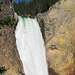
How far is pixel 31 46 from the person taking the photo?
16.7 metres

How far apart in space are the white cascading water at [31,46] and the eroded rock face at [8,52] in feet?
8.24

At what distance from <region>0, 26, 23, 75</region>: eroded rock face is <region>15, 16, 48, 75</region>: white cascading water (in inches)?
98.8

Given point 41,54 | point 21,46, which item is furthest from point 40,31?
point 21,46

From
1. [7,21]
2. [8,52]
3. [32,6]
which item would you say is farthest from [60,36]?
[8,52]

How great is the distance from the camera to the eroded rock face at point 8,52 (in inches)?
426

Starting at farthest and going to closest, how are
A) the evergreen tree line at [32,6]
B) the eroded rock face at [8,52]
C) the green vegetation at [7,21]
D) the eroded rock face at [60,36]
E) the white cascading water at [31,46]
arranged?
the evergreen tree line at [32,6], the eroded rock face at [60,36], the white cascading water at [31,46], the green vegetation at [7,21], the eroded rock face at [8,52]

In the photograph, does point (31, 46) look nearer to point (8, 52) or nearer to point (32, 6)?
point (8, 52)

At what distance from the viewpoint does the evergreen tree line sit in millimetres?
20500

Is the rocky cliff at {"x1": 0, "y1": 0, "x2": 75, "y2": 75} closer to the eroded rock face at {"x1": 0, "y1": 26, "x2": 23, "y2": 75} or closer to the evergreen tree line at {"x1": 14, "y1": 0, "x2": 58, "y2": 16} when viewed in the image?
the evergreen tree line at {"x1": 14, "y1": 0, "x2": 58, "y2": 16}

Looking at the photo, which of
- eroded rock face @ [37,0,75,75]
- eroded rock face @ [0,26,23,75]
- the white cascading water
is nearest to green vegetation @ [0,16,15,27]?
eroded rock face @ [0,26,23,75]

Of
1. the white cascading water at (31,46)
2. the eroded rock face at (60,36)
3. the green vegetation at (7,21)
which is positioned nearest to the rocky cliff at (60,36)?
the eroded rock face at (60,36)

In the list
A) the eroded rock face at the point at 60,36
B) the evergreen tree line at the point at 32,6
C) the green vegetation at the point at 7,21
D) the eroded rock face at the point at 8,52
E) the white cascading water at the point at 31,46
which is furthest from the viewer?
the evergreen tree line at the point at 32,6

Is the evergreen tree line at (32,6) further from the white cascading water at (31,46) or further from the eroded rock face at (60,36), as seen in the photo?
the white cascading water at (31,46)

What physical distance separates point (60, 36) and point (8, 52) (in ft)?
29.0
